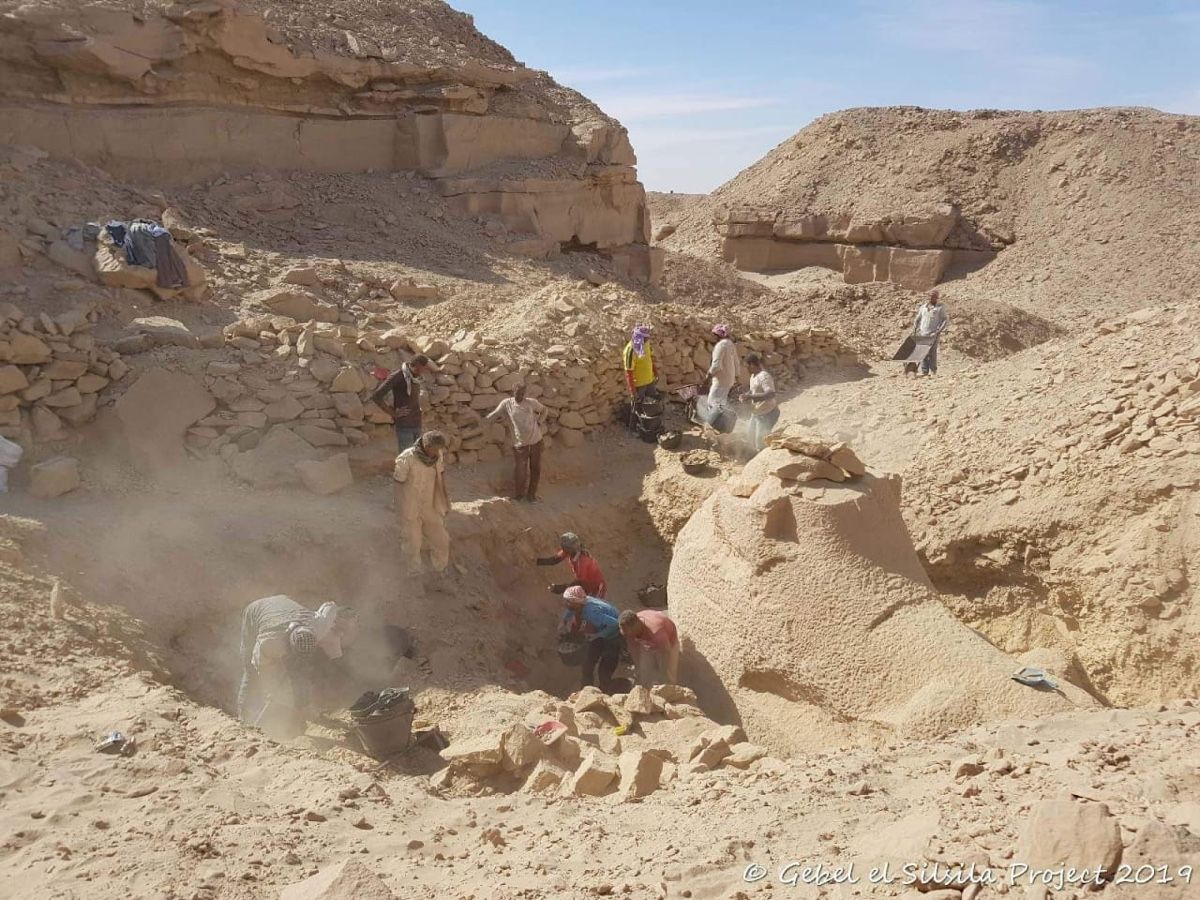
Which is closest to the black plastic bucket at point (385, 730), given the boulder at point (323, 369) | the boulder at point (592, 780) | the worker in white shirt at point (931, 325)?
the boulder at point (592, 780)

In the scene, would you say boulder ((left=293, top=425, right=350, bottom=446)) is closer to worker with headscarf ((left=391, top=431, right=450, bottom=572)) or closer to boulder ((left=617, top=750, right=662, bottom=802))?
worker with headscarf ((left=391, top=431, right=450, bottom=572))

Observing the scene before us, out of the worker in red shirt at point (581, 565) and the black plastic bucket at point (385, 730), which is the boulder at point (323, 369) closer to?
the worker in red shirt at point (581, 565)

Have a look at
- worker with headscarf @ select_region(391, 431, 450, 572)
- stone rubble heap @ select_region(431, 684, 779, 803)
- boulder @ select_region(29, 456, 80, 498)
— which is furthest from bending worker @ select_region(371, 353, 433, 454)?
stone rubble heap @ select_region(431, 684, 779, 803)

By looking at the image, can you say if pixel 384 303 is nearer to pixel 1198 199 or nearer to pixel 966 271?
pixel 966 271

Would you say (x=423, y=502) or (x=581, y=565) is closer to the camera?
(x=423, y=502)

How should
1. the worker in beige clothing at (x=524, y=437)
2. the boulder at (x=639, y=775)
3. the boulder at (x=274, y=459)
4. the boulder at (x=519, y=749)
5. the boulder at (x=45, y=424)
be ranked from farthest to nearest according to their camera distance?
1. the worker in beige clothing at (x=524, y=437)
2. the boulder at (x=274, y=459)
3. the boulder at (x=45, y=424)
4. the boulder at (x=519, y=749)
5. the boulder at (x=639, y=775)

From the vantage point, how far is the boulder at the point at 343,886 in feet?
9.97

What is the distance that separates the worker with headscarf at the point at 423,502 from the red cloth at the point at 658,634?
1.71 m

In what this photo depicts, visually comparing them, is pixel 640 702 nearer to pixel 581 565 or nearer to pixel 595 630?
pixel 595 630

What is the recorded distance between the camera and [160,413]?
7172 mm

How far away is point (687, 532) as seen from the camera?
21.3ft

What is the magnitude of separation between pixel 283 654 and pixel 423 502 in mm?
1900

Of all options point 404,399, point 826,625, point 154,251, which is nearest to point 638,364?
point 404,399

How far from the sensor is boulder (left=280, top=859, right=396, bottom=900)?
3.04 meters
